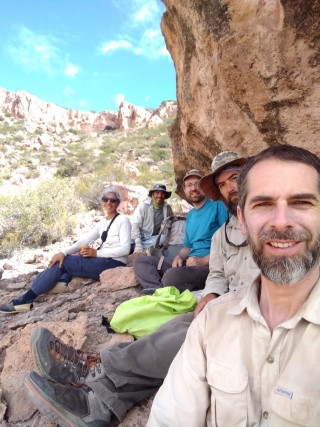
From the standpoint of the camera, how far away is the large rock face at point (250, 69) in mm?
2128

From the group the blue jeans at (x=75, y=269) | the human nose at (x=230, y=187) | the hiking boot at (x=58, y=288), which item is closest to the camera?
the human nose at (x=230, y=187)

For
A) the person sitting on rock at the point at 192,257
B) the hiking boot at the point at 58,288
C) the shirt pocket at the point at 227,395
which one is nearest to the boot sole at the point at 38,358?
the shirt pocket at the point at 227,395

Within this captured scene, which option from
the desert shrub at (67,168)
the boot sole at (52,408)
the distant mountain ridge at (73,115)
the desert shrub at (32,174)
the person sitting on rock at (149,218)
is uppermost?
the distant mountain ridge at (73,115)

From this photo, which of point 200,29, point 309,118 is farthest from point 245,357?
point 200,29

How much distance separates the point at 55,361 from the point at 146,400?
0.60m

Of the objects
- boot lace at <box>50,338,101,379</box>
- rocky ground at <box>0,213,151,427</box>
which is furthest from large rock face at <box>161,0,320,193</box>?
boot lace at <box>50,338,101,379</box>

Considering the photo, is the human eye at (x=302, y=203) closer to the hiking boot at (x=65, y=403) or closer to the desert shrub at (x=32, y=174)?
the hiking boot at (x=65, y=403)

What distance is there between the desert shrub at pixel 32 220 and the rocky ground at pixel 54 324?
2.43m

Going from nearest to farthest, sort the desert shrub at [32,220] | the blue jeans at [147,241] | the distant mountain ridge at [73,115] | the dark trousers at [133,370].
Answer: the dark trousers at [133,370] → the blue jeans at [147,241] → the desert shrub at [32,220] → the distant mountain ridge at [73,115]

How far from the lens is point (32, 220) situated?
26.1ft

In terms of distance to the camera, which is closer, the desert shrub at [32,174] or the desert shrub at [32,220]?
the desert shrub at [32,220]

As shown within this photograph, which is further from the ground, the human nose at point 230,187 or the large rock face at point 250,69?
the large rock face at point 250,69

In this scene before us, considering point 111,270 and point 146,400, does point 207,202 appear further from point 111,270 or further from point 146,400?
point 146,400

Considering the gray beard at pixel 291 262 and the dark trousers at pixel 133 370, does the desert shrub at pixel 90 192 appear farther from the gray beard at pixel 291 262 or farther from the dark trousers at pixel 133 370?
the gray beard at pixel 291 262
